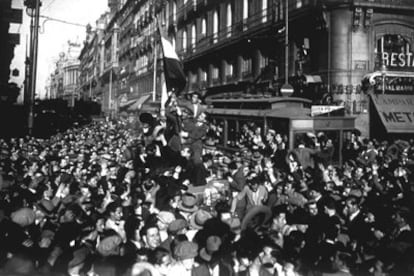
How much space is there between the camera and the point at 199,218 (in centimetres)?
618

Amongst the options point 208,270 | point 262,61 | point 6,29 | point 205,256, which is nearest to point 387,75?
point 262,61

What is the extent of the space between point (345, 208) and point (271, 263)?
6.38ft

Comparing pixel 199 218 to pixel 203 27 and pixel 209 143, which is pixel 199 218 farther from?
pixel 203 27

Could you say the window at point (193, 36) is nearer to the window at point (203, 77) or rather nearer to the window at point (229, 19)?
the window at point (203, 77)

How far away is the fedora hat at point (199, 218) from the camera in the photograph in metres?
6.11

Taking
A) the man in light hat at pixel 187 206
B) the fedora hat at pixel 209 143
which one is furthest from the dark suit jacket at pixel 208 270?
the fedora hat at pixel 209 143

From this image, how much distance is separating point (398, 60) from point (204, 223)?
46.4 ft

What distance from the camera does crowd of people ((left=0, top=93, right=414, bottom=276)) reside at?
5.02m

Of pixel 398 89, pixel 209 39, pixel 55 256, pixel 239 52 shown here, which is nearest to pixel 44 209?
pixel 55 256

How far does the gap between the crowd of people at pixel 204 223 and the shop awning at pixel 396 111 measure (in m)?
5.15

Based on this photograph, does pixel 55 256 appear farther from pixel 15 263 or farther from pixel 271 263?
pixel 271 263

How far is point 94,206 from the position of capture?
6801 millimetres

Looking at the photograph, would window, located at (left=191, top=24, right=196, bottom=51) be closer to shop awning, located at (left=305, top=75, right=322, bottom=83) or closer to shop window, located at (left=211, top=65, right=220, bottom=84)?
shop window, located at (left=211, top=65, right=220, bottom=84)

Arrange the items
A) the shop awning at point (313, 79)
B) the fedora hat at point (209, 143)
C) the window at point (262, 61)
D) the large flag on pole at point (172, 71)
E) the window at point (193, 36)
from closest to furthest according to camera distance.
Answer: the large flag on pole at point (172, 71), the shop awning at point (313, 79), the fedora hat at point (209, 143), the window at point (262, 61), the window at point (193, 36)
